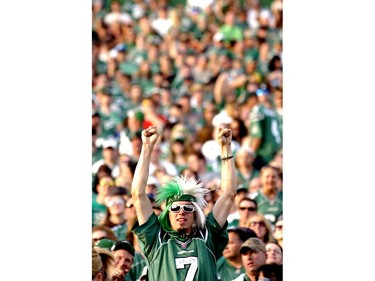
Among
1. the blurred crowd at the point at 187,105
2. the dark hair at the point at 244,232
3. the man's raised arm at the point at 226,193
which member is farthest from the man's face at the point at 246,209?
the man's raised arm at the point at 226,193

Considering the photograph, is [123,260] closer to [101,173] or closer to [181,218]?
[181,218]

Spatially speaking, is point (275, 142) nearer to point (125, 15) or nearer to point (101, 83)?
point (101, 83)

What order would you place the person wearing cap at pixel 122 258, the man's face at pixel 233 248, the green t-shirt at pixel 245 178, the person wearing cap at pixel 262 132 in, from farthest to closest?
the person wearing cap at pixel 262 132
the green t-shirt at pixel 245 178
the man's face at pixel 233 248
the person wearing cap at pixel 122 258

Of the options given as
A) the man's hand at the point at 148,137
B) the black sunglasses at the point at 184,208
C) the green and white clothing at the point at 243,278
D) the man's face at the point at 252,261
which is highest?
the man's hand at the point at 148,137

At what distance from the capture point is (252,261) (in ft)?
16.4

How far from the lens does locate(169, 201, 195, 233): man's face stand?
165 inches

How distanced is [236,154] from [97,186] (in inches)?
55.0

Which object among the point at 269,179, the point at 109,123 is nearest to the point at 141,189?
the point at 269,179

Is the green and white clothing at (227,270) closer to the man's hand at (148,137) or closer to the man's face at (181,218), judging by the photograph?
the man's face at (181,218)

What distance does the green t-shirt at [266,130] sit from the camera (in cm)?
664

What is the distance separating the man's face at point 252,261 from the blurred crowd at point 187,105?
74 mm
